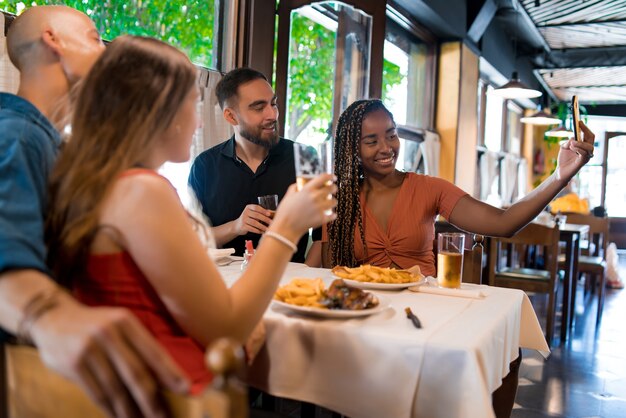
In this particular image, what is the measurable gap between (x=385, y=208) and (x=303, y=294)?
0.99 m

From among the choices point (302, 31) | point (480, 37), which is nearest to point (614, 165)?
point (480, 37)

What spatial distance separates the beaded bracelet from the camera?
31.9 inches

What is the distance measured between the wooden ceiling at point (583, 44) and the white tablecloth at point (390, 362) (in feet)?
20.9

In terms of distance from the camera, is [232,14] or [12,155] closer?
[12,155]

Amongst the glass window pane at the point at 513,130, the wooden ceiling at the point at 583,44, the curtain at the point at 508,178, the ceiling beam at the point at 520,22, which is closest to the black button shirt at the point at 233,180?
the ceiling beam at the point at 520,22

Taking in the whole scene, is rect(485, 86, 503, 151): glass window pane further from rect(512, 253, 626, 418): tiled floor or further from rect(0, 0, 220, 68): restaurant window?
rect(0, 0, 220, 68): restaurant window

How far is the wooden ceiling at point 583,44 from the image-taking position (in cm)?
701

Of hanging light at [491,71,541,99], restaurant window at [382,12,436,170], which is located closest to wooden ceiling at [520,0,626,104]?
restaurant window at [382,12,436,170]

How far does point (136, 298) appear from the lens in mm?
963

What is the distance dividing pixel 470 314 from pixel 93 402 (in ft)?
2.99

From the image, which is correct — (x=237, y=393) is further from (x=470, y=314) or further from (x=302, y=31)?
(x=302, y=31)

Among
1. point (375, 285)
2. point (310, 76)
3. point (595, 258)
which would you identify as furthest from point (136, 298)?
point (595, 258)

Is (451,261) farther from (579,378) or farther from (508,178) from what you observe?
(508,178)

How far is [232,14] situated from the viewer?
11.4 feet
